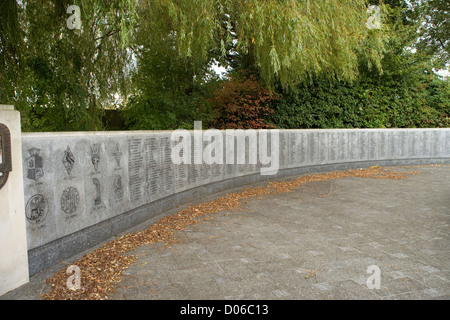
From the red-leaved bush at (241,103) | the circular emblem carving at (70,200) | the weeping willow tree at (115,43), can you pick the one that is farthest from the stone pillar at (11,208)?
the red-leaved bush at (241,103)

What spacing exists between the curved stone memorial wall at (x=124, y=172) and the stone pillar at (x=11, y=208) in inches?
7.0

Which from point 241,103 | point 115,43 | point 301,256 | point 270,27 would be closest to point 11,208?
point 301,256

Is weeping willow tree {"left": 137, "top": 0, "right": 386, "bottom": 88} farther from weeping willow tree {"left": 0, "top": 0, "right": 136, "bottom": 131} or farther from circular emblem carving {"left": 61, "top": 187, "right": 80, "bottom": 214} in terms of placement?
circular emblem carving {"left": 61, "top": 187, "right": 80, "bottom": 214}

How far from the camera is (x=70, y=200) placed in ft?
13.2

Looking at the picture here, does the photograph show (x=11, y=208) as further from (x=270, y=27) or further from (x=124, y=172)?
(x=270, y=27)

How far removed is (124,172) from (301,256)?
272 cm

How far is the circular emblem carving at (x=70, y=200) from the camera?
12.9 feet

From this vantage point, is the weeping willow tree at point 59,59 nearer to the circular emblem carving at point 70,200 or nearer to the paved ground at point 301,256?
the circular emblem carving at point 70,200

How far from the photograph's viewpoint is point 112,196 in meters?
4.79

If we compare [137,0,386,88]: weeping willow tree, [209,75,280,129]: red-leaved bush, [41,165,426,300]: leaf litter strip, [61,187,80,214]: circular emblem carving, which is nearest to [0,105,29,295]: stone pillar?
[41,165,426,300]: leaf litter strip

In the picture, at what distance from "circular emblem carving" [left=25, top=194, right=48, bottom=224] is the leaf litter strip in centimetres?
60

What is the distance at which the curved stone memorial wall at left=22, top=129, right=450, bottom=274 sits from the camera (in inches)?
143

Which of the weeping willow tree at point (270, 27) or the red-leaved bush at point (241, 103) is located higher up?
the weeping willow tree at point (270, 27)

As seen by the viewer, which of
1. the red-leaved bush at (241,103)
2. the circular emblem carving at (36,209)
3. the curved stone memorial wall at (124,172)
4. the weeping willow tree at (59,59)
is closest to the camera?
the circular emblem carving at (36,209)
